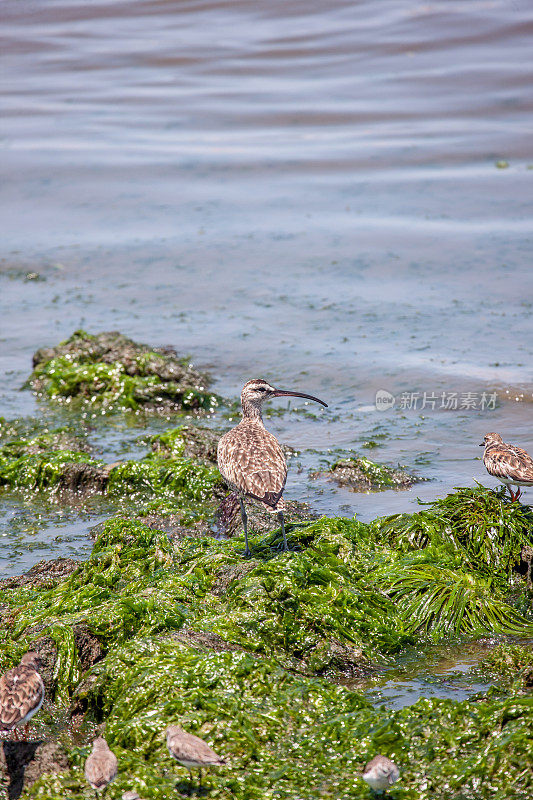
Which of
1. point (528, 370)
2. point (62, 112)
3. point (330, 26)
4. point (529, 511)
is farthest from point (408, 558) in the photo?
point (330, 26)

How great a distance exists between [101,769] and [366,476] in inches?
151

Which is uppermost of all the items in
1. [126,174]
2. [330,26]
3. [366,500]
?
[330,26]

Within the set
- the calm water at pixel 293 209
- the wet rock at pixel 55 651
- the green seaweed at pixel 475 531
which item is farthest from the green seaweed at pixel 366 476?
the wet rock at pixel 55 651

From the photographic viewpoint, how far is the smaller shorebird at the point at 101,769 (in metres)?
3.82

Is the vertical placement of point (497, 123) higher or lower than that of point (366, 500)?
higher

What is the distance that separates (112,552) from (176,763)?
2.11m

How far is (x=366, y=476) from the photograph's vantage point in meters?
7.28

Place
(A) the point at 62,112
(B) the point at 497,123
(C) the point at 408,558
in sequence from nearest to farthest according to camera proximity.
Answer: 1. (C) the point at 408,558
2. (B) the point at 497,123
3. (A) the point at 62,112

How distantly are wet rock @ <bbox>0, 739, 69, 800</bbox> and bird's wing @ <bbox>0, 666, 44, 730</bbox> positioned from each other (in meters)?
0.12

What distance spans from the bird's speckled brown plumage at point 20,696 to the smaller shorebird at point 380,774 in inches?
60.6

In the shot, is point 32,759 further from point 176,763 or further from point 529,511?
point 529,511

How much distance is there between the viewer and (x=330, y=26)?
24.1m

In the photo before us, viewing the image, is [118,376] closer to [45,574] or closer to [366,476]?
[366,476]

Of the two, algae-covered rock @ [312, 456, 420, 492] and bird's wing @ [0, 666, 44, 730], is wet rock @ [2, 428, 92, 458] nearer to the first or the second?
algae-covered rock @ [312, 456, 420, 492]
